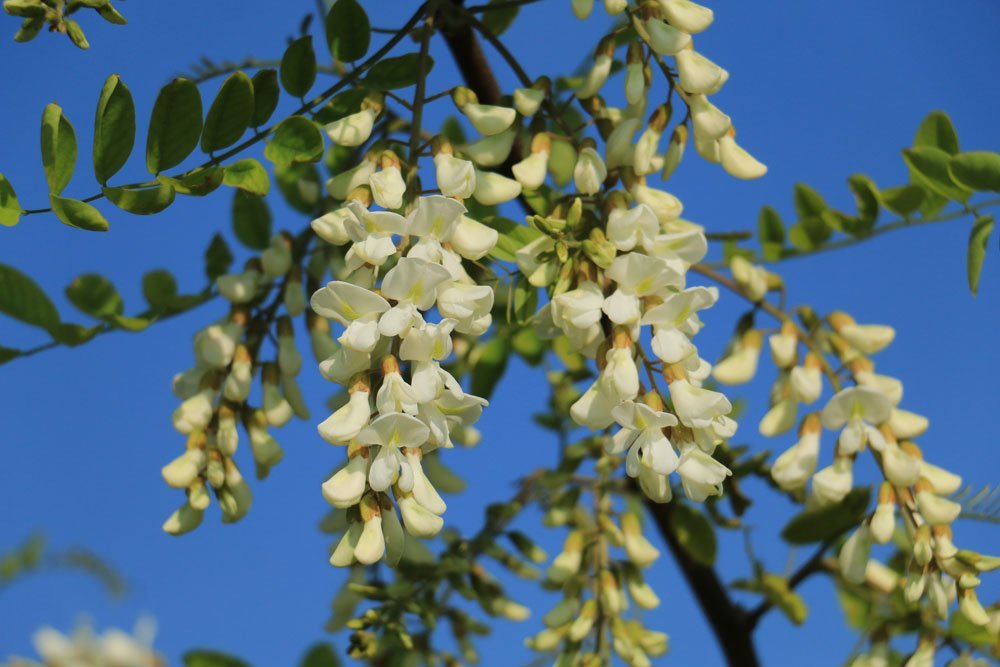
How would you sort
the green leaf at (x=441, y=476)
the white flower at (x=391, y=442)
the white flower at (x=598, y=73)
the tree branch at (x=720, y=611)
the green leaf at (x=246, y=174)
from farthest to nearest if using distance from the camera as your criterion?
the tree branch at (x=720, y=611) → the green leaf at (x=441, y=476) → the white flower at (x=598, y=73) → the green leaf at (x=246, y=174) → the white flower at (x=391, y=442)

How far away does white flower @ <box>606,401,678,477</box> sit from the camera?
575 mm

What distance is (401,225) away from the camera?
1.89ft

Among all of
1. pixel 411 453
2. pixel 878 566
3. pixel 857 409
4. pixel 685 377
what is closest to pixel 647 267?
pixel 685 377

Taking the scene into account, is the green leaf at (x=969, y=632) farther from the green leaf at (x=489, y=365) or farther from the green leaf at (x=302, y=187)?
the green leaf at (x=302, y=187)

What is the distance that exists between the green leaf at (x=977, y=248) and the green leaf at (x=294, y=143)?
1.49 ft

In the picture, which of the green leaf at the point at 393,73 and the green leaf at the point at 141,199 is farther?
the green leaf at the point at 393,73

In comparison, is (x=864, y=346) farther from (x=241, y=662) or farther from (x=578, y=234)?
(x=241, y=662)

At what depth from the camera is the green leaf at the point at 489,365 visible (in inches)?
41.3

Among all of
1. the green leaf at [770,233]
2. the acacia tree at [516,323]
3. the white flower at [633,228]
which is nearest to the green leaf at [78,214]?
the acacia tree at [516,323]

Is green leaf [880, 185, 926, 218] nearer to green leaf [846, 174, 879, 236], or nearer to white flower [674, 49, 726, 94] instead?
green leaf [846, 174, 879, 236]

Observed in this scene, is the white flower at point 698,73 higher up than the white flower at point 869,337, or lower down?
higher up

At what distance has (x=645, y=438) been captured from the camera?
0.59 metres

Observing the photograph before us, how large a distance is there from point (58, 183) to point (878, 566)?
0.85 metres

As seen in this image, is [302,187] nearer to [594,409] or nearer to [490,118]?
[490,118]
